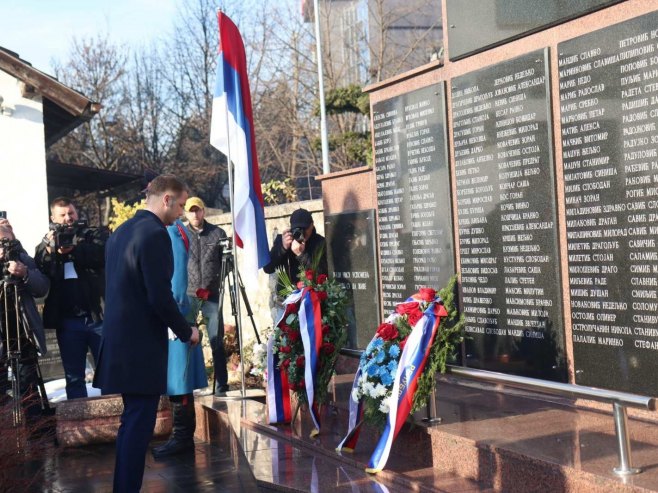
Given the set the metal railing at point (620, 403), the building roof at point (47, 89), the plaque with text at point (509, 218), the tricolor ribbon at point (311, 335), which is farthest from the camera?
the building roof at point (47, 89)

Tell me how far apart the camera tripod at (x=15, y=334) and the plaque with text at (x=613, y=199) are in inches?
180

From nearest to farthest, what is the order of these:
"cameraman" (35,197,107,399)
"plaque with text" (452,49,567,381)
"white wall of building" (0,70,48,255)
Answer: "plaque with text" (452,49,567,381)
"cameraman" (35,197,107,399)
"white wall of building" (0,70,48,255)

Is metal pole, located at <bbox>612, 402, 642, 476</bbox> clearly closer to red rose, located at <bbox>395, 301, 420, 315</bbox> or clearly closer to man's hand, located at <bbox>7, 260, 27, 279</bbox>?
red rose, located at <bbox>395, 301, 420, 315</bbox>

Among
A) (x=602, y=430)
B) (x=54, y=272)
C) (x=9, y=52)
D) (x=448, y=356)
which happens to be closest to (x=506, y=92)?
(x=448, y=356)

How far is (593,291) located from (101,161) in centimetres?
3225

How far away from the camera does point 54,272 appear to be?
27.3 ft

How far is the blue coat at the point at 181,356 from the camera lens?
707cm

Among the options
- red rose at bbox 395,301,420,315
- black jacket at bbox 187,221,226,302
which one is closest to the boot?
black jacket at bbox 187,221,226,302

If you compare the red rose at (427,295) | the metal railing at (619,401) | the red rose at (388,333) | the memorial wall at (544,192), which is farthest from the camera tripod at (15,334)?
the metal railing at (619,401)

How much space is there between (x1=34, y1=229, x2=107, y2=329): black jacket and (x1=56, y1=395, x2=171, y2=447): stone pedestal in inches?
33.2

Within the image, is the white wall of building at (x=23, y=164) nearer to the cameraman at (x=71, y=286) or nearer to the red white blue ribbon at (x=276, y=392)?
the cameraman at (x=71, y=286)

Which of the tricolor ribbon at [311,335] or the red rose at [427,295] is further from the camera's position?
the tricolor ribbon at [311,335]

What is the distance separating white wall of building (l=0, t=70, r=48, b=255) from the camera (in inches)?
568

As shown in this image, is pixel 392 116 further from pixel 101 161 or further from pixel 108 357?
pixel 101 161
